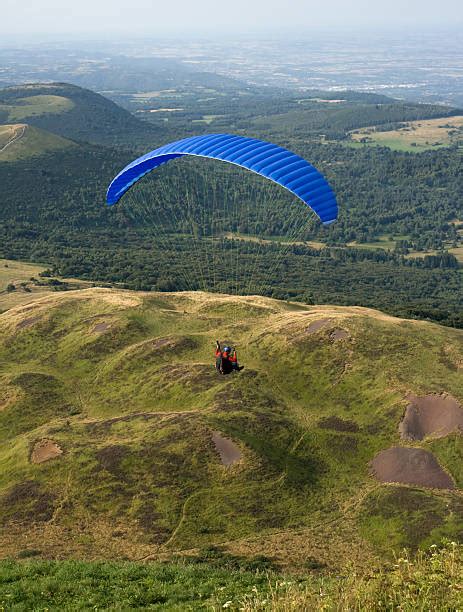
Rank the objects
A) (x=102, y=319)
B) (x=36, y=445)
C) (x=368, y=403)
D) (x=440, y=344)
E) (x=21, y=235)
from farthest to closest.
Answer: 1. (x=21, y=235)
2. (x=102, y=319)
3. (x=440, y=344)
4. (x=368, y=403)
5. (x=36, y=445)

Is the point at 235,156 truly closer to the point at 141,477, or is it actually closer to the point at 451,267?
the point at 141,477

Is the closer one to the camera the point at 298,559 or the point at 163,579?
the point at 163,579

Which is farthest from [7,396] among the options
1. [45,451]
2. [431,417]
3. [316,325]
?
[431,417]

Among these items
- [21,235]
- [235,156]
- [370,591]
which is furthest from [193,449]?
[21,235]

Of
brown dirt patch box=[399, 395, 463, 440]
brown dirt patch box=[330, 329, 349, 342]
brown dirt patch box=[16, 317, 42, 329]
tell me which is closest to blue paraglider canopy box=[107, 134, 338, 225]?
brown dirt patch box=[399, 395, 463, 440]

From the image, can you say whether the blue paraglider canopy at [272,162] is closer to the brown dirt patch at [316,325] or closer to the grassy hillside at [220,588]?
the brown dirt patch at [316,325]

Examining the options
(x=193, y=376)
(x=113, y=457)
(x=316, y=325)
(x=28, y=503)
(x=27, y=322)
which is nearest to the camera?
(x=28, y=503)

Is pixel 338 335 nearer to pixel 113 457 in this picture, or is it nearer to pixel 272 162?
pixel 272 162
